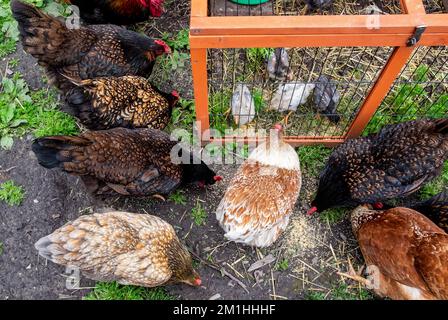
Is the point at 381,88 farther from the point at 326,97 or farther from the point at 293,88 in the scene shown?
the point at 293,88

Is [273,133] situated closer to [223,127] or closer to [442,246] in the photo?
[223,127]

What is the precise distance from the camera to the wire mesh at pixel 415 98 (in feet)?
12.5

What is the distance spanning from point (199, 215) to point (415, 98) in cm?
242

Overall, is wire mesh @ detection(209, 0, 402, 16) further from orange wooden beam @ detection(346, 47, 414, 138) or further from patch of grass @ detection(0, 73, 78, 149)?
patch of grass @ detection(0, 73, 78, 149)

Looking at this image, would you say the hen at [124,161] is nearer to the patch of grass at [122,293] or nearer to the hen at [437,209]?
the patch of grass at [122,293]

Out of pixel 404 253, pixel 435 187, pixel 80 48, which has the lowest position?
pixel 435 187

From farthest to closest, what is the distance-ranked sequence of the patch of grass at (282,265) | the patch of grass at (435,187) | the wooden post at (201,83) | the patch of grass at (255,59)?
the patch of grass at (255,59), the patch of grass at (435,187), the patch of grass at (282,265), the wooden post at (201,83)

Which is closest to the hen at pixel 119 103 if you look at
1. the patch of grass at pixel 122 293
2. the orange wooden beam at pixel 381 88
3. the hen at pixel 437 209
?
the patch of grass at pixel 122 293

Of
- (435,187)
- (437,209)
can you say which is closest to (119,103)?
(437,209)

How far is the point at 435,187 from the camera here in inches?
143

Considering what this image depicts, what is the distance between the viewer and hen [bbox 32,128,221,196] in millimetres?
2863

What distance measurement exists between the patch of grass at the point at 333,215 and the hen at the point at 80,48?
84.4 inches

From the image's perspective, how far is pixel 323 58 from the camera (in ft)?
13.6

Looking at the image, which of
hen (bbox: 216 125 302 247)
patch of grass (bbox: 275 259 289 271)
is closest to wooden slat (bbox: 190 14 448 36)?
hen (bbox: 216 125 302 247)
